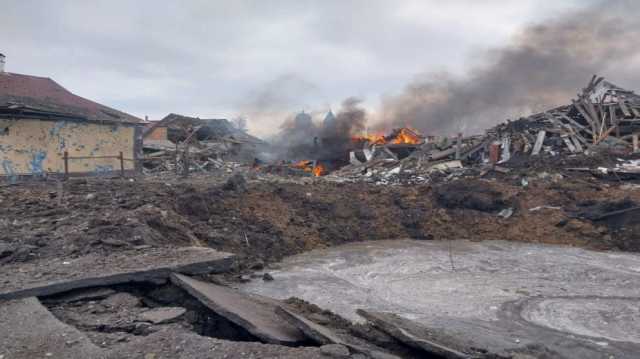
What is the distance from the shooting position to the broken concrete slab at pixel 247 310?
4.25 m

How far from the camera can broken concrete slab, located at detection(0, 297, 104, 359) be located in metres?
3.82

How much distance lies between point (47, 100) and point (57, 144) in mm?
1903

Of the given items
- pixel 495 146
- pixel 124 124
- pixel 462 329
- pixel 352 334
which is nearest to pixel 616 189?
pixel 495 146

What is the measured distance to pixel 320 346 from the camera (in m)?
3.99

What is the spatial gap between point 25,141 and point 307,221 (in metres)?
13.0

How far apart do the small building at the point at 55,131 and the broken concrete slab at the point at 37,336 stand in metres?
12.6

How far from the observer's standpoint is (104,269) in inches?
226

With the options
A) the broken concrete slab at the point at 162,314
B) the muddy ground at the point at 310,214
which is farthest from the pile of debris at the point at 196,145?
the broken concrete slab at the point at 162,314

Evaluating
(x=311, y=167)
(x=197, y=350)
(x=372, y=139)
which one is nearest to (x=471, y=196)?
(x=197, y=350)

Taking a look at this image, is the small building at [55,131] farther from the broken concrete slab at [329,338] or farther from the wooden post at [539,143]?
the wooden post at [539,143]

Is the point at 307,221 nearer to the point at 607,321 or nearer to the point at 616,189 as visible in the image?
the point at 607,321

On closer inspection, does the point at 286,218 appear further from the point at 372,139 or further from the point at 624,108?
the point at 372,139

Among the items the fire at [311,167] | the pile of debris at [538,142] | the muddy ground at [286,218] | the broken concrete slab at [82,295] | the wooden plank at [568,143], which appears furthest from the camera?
the fire at [311,167]

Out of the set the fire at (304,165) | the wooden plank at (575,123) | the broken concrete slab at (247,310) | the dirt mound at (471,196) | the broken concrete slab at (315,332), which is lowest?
the broken concrete slab at (247,310)
